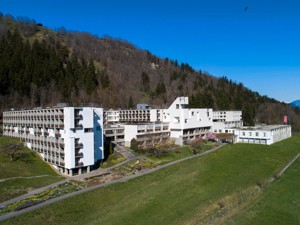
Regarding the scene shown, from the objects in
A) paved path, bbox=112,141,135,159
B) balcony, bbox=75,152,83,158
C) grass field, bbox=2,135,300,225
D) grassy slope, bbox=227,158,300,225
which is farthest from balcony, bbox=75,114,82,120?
grassy slope, bbox=227,158,300,225

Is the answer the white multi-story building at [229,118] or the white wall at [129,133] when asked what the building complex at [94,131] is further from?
the white multi-story building at [229,118]

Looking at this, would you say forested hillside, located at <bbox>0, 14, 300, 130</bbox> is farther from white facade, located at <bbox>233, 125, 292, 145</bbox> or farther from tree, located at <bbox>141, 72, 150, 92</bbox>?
white facade, located at <bbox>233, 125, 292, 145</bbox>

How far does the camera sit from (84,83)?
120m

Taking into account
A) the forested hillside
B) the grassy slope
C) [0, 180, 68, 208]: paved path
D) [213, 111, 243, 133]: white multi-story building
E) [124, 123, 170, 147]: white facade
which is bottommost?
the grassy slope

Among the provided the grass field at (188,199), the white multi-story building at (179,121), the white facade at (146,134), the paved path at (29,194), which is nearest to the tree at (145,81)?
the white multi-story building at (179,121)

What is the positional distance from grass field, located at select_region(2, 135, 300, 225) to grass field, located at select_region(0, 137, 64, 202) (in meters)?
8.05

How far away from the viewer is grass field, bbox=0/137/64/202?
3944 cm

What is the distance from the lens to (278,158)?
208 feet

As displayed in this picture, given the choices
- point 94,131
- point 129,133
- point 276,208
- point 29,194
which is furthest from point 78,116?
point 276,208

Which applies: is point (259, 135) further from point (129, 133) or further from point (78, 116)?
point (78, 116)

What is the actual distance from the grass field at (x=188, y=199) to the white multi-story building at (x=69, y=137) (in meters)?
11.3

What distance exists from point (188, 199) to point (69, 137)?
933 inches

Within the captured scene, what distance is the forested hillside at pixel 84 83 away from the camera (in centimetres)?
9669

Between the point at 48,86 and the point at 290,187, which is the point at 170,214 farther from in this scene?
the point at 48,86
